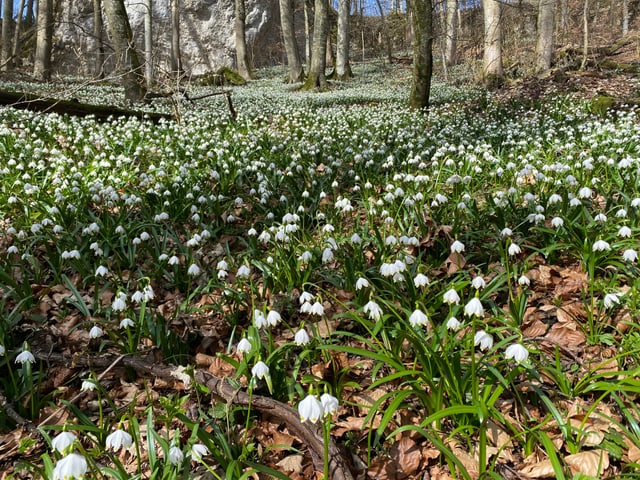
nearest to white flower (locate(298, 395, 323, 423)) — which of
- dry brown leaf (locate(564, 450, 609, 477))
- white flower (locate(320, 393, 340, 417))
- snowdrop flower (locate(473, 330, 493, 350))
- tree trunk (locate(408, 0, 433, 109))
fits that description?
white flower (locate(320, 393, 340, 417))

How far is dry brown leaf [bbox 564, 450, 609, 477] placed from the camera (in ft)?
5.33

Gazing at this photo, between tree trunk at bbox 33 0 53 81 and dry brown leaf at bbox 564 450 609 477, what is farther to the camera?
tree trunk at bbox 33 0 53 81

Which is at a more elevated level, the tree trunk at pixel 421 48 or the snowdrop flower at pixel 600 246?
the tree trunk at pixel 421 48

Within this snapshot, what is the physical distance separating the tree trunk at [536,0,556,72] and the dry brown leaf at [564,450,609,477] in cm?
1337

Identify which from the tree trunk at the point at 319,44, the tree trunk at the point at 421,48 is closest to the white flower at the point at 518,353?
the tree trunk at the point at 421,48

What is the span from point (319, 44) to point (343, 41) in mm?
4244

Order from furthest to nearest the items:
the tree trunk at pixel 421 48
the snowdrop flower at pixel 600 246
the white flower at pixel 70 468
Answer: the tree trunk at pixel 421 48 → the snowdrop flower at pixel 600 246 → the white flower at pixel 70 468

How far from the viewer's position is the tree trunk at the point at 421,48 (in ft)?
31.4

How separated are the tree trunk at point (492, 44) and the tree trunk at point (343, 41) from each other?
7.12 metres

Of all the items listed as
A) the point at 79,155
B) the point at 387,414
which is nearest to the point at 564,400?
the point at 387,414

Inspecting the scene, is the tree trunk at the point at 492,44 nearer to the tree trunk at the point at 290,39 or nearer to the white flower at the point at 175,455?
the tree trunk at the point at 290,39

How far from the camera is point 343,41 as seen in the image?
19812 millimetres

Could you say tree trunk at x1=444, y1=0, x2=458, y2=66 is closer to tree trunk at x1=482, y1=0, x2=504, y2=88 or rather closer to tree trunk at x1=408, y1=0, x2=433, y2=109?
tree trunk at x1=482, y1=0, x2=504, y2=88

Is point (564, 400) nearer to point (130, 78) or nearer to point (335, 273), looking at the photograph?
point (335, 273)
